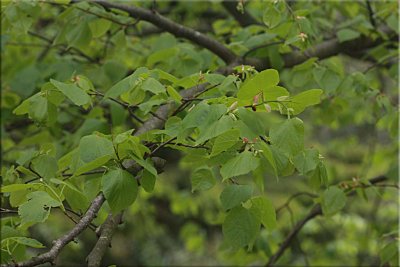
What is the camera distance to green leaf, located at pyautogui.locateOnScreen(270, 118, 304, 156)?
1145mm

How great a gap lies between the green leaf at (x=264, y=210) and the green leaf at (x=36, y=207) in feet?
1.36

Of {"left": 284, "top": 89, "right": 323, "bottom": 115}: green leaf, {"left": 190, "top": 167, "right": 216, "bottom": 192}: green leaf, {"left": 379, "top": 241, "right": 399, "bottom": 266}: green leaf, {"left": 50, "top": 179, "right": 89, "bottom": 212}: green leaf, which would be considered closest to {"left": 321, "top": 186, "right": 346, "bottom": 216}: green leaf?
{"left": 379, "top": 241, "right": 399, "bottom": 266}: green leaf

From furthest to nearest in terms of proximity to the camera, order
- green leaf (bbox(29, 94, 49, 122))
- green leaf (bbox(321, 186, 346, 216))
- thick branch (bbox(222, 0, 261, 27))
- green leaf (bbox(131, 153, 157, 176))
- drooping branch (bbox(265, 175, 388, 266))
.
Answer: thick branch (bbox(222, 0, 261, 27)) < drooping branch (bbox(265, 175, 388, 266)) < green leaf (bbox(321, 186, 346, 216)) < green leaf (bbox(29, 94, 49, 122)) < green leaf (bbox(131, 153, 157, 176))

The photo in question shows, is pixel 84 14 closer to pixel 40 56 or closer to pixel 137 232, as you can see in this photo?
pixel 40 56

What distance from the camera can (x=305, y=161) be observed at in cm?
125

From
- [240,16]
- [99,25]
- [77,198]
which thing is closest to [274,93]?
[77,198]

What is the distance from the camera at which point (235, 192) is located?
1.27m

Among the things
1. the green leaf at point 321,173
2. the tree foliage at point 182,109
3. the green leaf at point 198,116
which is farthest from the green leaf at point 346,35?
the green leaf at point 198,116

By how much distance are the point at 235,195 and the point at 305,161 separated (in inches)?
6.4

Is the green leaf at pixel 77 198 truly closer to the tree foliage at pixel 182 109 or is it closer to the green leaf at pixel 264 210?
the tree foliage at pixel 182 109

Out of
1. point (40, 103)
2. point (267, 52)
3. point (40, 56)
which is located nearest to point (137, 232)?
point (40, 56)

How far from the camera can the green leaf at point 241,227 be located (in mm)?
1286

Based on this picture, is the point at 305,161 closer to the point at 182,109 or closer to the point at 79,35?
the point at 182,109

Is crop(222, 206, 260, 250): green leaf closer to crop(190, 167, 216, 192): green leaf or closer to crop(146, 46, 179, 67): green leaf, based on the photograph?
crop(190, 167, 216, 192): green leaf
